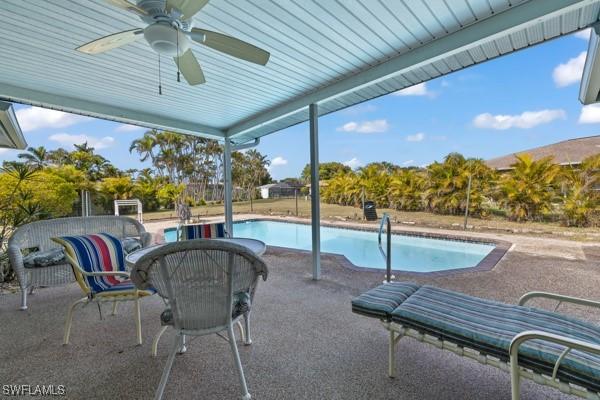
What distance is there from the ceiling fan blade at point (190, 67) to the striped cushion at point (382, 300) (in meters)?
2.30

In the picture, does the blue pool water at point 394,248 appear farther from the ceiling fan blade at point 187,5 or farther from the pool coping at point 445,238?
the ceiling fan blade at point 187,5

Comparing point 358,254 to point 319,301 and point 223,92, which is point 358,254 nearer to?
point 319,301

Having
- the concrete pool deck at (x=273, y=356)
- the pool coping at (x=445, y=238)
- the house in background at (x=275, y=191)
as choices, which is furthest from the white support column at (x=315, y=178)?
the house in background at (x=275, y=191)

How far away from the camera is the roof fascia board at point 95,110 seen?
3.54 meters

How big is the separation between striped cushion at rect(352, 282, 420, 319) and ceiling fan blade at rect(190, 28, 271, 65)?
196 cm

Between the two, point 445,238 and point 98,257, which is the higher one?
point 98,257

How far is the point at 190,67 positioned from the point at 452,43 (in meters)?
2.34

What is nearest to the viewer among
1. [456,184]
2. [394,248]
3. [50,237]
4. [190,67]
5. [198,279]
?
[198,279]

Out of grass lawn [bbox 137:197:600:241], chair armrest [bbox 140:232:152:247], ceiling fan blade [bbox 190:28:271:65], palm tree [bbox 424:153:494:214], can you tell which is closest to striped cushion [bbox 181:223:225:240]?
chair armrest [bbox 140:232:152:247]

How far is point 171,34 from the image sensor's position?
1952mm

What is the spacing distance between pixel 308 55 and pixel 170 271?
7.97 ft

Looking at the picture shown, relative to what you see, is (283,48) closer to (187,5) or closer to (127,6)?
(187,5)

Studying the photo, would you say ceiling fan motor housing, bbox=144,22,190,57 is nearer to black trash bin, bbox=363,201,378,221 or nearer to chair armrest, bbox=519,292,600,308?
chair armrest, bbox=519,292,600,308

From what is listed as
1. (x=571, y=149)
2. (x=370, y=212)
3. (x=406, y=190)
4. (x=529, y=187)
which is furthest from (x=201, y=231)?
(x=571, y=149)
